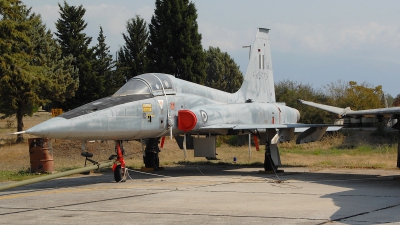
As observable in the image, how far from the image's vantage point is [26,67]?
105 ft

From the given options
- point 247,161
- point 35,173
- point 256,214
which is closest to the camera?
point 256,214

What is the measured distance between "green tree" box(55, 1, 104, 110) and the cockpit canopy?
29.0m

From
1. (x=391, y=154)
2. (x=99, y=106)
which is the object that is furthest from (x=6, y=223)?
(x=391, y=154)

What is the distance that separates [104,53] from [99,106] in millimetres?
35150

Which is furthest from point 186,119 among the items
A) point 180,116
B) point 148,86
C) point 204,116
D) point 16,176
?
point 16,176

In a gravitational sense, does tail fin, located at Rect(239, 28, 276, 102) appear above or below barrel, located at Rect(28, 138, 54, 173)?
above

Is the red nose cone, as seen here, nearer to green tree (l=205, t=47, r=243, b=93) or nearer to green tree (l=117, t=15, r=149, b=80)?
green tree (l=117, t=15, r=149, b=80)

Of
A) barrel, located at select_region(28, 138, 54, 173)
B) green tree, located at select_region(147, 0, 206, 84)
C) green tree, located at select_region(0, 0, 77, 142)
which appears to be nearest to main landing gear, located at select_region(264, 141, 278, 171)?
barrel, located at select_region(28, 138, 54, 173)

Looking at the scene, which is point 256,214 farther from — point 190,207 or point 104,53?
point 104,53

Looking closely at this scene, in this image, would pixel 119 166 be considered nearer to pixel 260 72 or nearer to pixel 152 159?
pixel 152 159

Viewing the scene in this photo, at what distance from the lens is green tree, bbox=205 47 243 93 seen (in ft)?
242

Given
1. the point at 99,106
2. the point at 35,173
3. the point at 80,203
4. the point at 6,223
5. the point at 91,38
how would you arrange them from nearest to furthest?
the point at 6,223 → the point at 80,203 → the point at 99,106 → the point at 35,173 → the point at 91,38

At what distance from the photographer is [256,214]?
862cm

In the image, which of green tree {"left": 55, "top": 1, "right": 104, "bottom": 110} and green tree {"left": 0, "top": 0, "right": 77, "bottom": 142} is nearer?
green tree {"left": 0, "top": 0, "right": 77, "bottom": 142}
